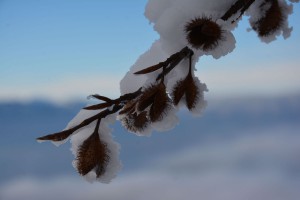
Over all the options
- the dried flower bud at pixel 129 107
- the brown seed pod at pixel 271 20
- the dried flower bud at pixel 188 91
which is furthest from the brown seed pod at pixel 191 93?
the brown seed pod at pixel 271 20

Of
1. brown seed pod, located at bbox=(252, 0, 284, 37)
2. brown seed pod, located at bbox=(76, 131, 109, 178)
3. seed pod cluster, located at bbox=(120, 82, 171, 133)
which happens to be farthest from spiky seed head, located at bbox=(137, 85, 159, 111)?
brown seed pod, located at bbox=(252, 0, 284, 37)

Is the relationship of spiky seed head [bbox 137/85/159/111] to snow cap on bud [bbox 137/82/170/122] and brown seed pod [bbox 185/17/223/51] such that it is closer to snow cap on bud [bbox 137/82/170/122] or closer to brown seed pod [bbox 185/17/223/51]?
snow cap on bud [bbox 137/82/170/122]

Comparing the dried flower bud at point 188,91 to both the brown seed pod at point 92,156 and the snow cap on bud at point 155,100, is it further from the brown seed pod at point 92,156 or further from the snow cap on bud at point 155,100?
the brown seed pod at point 92,156

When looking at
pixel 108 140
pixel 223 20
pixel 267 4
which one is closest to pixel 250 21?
pixel 267 4

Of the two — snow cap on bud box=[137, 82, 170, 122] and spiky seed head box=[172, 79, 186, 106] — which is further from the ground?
spiky seed head box=[172, 79, 186, 106]

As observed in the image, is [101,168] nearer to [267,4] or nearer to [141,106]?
[141,106]

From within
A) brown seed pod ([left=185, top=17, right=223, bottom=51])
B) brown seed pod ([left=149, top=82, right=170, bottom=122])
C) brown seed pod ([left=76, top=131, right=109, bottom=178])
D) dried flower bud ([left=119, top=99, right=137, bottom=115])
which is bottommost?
brown seed pod ([left=76, top=131, right=109, bottom=178])

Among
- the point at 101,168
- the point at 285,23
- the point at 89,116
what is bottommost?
the point at 101,168

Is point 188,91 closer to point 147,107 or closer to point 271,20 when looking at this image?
point 147,107

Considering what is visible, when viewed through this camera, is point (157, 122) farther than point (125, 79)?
No
